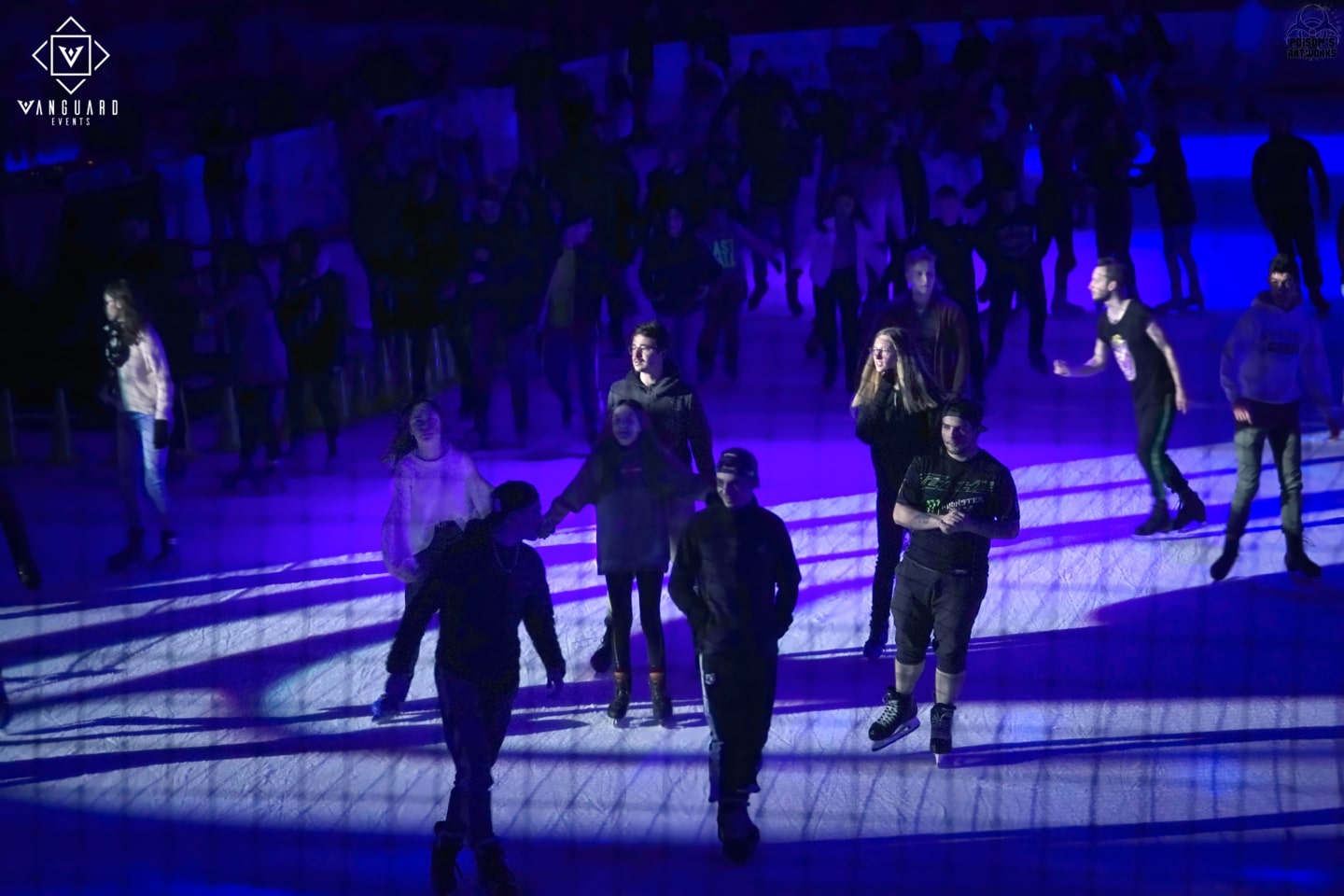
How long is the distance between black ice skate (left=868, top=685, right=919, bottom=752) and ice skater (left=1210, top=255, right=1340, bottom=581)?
2013mm

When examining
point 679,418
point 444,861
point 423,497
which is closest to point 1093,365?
point 679,418

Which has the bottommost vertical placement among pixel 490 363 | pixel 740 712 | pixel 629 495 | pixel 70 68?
pixel 740 712

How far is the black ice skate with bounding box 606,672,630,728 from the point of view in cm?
543

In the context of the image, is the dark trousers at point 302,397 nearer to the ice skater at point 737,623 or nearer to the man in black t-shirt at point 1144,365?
the man in black t-shirt at point 1144,365

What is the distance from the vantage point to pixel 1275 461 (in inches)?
253

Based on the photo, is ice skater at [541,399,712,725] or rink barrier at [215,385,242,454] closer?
ice skater at [541,399,712,725]

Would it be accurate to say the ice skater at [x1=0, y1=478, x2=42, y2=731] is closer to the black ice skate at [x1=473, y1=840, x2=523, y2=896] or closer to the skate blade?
the black ice skate at [x1=473, y1=840, x2=523, y2=896]

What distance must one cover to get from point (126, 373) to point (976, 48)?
28.3ft

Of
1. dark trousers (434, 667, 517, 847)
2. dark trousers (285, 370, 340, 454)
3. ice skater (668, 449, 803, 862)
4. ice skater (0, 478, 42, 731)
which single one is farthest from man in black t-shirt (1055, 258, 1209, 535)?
ice skater (0, 478, 42, 731)

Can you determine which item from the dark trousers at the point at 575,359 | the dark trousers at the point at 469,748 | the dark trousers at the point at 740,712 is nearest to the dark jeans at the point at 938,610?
the dark trousers at the point at 740,712

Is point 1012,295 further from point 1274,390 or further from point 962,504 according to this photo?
point 962,504

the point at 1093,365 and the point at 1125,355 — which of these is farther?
the point at 1093,365

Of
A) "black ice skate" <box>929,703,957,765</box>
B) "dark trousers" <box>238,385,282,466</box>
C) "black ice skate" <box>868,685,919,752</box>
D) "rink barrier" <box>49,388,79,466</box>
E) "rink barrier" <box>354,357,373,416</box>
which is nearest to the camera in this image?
"black ice skate" <box>929,703,957,765</box>

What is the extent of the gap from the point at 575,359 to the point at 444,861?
488 centimetres
